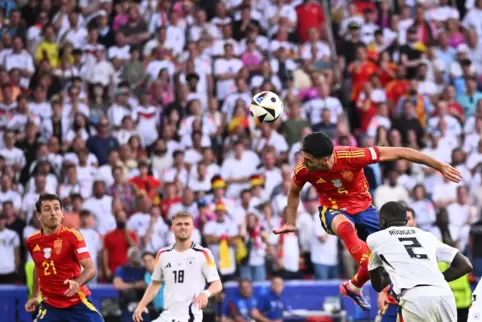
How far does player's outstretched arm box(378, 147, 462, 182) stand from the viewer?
1163 cm

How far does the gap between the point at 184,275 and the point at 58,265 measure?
5.41ft

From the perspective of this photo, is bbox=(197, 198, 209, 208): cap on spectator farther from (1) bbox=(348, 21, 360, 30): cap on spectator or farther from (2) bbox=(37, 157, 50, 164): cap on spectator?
(1) bbox=(348, 21, 360, 30): cap on spectator

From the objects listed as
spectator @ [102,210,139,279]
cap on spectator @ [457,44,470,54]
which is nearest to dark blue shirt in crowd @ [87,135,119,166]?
spectator @ [102,210,139,279]

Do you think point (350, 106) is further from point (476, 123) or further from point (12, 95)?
point (12, 95)

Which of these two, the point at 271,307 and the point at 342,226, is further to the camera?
the point at 271,307

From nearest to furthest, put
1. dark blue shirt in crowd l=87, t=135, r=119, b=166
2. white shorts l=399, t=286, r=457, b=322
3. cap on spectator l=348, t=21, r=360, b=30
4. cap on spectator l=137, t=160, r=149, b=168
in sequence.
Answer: white shorts l=399, t=286, r=457, b=322
cap on spectator l=137, t=160, r=149, b=168
dark blue shirt in crowd l=87, t=135, r=119, b=166
cap on spectator l=348, t=21, r=360, b=30

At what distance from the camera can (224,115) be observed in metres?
22.6

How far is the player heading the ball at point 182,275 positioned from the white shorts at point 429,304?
3216 mm

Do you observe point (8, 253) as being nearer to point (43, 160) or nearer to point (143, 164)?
point (43, 160)

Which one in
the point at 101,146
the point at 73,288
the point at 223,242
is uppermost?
the point at 101,146

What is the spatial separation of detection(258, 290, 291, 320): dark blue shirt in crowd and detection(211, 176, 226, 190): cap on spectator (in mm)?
2486

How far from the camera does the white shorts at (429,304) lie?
35.6ft

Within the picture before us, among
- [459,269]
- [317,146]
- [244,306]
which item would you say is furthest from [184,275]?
[244,306]

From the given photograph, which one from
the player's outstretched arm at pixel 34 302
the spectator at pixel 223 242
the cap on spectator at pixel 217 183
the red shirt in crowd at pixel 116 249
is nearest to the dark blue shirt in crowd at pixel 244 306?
the spectator at pixel 223 242
